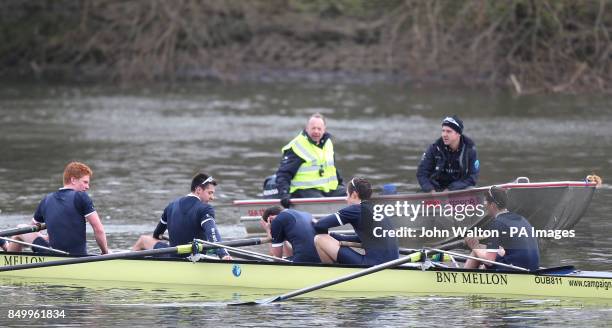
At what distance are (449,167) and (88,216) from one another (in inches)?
219

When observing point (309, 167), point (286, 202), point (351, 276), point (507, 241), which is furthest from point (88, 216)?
point (507, 241)

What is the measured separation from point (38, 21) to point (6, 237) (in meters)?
35.3

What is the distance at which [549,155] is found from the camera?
93.0 feet

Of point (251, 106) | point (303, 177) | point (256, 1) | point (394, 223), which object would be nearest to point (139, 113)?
point (251, 106)

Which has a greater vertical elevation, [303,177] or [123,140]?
[123,140]

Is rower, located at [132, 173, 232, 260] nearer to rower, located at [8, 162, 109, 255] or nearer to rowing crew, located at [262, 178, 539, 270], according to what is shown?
rowing crew, located at [262, 178, 539, 270]

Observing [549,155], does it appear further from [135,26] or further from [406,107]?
[135,26]

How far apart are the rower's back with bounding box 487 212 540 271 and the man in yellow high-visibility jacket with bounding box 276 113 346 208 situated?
4737 mm

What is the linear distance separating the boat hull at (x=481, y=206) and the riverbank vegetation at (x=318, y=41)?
77.3ft

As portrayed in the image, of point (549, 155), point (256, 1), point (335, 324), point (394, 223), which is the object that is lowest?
point (335, 324)

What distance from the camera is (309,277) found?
47.8ft

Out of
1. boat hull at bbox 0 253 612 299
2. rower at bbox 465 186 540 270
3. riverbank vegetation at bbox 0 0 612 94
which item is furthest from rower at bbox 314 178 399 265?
riverbank vegetation at bbox 0 0 612 94

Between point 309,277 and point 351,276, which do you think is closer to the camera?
point 351,276

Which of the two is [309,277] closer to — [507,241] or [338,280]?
[338,280]
